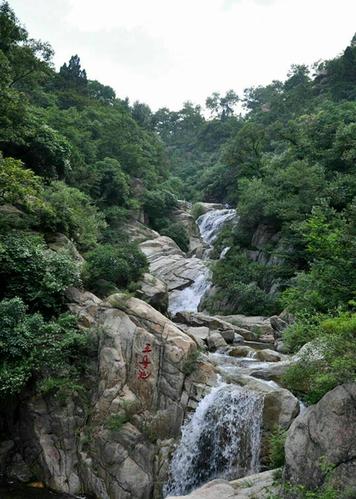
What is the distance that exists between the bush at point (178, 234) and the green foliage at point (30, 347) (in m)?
22.7

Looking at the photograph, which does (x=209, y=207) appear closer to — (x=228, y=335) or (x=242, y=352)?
(x=228, y=335)

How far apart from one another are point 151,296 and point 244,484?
33.0 ft

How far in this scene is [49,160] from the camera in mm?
22141

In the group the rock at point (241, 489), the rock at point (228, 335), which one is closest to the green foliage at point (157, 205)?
the rock at point (228, 335)

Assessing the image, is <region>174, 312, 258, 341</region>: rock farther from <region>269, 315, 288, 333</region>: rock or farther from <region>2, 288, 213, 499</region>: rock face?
<region>2, 288, 213, 499</region>: rock face

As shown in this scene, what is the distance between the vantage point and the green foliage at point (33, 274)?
13117mm

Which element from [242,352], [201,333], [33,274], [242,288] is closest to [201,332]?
[201,333]

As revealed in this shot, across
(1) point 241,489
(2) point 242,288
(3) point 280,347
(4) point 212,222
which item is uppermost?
(4) point 212,222

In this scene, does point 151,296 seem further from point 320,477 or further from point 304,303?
point 320,477

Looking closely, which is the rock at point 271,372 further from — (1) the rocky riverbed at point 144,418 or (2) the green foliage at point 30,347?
(2) the green foliage at point 30,347

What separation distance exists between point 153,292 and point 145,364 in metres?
5.96

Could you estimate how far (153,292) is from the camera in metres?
17.8

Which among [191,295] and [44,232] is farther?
[191,295]

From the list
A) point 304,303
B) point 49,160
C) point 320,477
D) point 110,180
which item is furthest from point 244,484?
point 110,180
